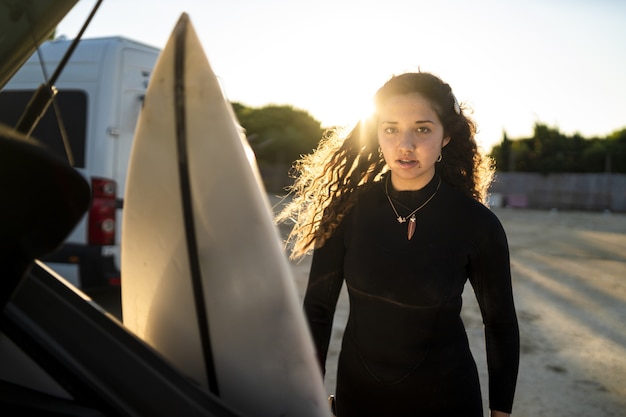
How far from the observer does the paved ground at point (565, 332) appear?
318 cm

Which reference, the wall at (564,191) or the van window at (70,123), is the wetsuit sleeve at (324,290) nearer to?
the van window at (70,123)

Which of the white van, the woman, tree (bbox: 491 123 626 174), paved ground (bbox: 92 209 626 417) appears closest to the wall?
tree (bbox: 491 123 626 174)

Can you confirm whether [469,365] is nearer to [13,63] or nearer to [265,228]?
[265,228]

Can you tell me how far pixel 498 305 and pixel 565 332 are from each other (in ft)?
11.7

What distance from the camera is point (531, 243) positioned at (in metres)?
10.5

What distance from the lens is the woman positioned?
148cm

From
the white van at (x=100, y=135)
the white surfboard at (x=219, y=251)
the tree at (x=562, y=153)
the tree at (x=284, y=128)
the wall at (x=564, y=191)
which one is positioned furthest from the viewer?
the tree at (x=284, y=128)

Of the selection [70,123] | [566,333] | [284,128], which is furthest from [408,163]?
[284,128]

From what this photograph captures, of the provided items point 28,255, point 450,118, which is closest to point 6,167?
point 28,255

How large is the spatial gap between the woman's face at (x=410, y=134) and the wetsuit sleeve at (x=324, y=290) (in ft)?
1.07

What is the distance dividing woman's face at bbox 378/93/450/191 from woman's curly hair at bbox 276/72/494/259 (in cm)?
4

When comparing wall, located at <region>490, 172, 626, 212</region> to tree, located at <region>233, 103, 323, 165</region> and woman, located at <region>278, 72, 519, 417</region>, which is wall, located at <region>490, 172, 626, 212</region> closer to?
tree, located at <region>233, 103, 323, 165</region>

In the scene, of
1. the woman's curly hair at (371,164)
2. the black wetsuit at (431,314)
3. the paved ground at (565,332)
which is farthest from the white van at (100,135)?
the black wetsuit at (431,314)

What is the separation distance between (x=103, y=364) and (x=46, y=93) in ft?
2.09
